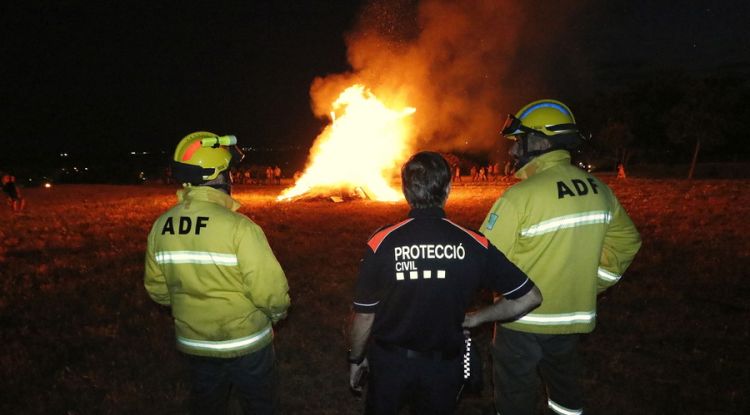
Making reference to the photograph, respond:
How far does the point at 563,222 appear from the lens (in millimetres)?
3156

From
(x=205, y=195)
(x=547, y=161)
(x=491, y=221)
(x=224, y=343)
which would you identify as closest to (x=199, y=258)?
(x=205, y=195)

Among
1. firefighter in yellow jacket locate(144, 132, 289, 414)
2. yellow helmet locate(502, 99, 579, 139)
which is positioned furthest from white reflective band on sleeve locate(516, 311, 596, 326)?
firefighter in yellow jacket locate(144, 132, 289, 414)

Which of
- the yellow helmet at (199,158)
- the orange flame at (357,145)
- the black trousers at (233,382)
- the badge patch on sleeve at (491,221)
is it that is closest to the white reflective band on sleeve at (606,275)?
the badge patch on sleeve at (491,221)

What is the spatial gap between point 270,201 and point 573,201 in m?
21.3

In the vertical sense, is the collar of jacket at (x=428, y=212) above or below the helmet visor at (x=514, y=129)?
below

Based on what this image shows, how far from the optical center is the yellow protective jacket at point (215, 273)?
119 inches

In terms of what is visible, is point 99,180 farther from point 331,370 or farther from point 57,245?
point 331,370

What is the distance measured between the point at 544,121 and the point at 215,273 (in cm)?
251

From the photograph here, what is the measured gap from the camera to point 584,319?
3285 millimetres

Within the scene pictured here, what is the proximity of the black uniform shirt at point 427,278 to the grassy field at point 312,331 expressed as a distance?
132 cm

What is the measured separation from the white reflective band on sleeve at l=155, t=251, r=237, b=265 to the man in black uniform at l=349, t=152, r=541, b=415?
3.02 ft

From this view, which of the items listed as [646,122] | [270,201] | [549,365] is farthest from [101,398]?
[646,122]

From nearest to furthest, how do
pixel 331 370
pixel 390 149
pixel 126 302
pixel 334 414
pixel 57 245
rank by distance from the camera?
pixel 334 414
pixel 331 370
pixel 126 302
pixel 57 245
pixel 390 149

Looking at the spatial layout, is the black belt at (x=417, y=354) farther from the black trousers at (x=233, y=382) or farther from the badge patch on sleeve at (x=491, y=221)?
the black trousers at (x=233, y=382)
